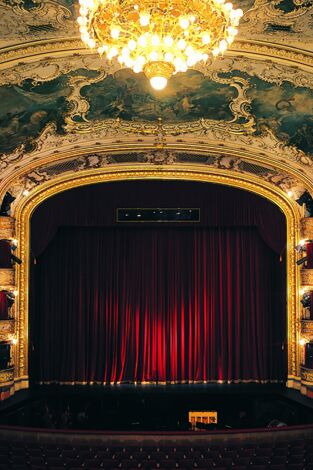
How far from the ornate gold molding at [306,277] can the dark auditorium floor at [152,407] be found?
2758mm

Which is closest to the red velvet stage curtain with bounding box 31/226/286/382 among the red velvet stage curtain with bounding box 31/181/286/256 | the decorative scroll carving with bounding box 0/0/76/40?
the red velvet stage curtain with bounding box 31/181/286/256

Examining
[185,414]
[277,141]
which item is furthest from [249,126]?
[185,414]

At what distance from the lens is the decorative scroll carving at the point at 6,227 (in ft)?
45.5

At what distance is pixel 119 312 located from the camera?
16.7 meters

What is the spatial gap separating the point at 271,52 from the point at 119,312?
9915mm

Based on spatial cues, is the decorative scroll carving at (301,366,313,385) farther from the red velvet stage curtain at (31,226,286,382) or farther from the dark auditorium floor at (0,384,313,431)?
the red velvet stage curtain at (31,226,286,382)

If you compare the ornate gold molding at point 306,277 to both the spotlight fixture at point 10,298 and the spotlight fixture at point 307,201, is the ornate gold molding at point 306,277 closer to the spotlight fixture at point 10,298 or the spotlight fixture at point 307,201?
the spotlight fixture at point 307,201

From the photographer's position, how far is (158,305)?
16.8 metres

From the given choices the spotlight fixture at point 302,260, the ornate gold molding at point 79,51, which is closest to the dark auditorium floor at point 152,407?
the spotlight fixture at point 302,260

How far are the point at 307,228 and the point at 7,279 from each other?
7594 mm

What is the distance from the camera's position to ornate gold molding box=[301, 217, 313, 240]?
1423 cm

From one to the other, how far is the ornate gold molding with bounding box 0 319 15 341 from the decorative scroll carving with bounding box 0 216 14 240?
208 cm

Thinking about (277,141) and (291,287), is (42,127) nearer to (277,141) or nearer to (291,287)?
(277,141)

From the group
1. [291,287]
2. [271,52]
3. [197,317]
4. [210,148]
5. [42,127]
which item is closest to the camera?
[271,52]
